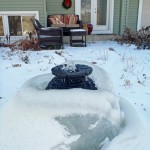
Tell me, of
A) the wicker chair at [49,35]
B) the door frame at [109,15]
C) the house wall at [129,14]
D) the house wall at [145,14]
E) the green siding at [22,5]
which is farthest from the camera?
the house wall at [145,14]

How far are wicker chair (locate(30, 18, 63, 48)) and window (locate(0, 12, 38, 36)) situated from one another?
0.94 metres

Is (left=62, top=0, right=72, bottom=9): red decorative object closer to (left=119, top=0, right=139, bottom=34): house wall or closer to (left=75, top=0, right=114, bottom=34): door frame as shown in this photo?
(left=75, top=0, right=114, bottom=34): door frame

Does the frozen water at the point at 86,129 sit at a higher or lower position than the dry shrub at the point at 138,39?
lower

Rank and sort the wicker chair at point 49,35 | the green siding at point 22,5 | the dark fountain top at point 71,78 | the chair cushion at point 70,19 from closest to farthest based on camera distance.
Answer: the dark fountain top at point 71,78
the wicker chair at point 49,35
the green siding at point 22,5
the chair cushion at point 70,19

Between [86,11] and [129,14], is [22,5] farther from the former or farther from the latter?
[129,14]

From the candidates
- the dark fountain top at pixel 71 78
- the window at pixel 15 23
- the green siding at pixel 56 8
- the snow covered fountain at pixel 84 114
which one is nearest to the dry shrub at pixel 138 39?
the green siding at pixel 56 8

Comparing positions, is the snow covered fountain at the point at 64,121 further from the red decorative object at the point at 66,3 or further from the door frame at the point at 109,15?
the door frame at the point at 109,15

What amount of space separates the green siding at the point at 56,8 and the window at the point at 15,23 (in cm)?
89

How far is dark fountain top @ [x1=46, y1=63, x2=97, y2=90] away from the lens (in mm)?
2266

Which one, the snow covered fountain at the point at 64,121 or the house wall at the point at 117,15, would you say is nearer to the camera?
the snow covered fountain at the point at 64,121

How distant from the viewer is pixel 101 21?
8.57 metres

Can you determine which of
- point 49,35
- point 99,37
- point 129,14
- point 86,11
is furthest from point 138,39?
point 49,35

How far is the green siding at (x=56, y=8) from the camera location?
7.83 m

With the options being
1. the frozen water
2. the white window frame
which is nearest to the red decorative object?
the white window frame
